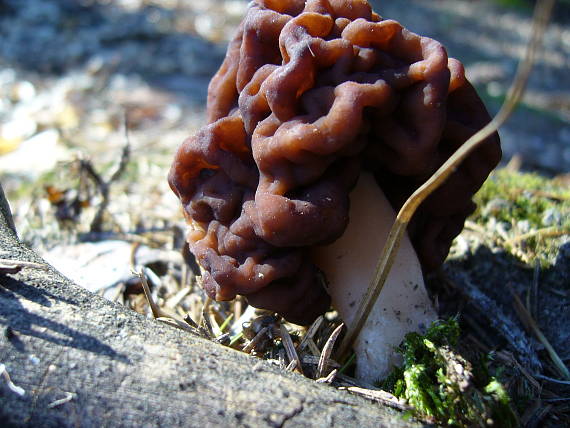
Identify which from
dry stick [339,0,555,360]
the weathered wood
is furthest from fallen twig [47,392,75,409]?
dry stick [339,0,555,360]

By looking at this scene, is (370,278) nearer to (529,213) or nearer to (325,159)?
(325,159)

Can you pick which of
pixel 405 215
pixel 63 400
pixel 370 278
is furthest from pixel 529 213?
pixel 63 400

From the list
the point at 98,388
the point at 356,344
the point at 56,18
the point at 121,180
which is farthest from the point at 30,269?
the point at 56,18

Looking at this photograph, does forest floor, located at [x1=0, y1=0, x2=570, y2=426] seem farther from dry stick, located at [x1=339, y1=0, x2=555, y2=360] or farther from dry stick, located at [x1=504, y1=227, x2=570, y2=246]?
dry stick, located at [x1=339, y1=0, x2=555, y2=360]

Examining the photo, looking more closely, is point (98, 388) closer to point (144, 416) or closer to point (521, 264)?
point (144, 416)

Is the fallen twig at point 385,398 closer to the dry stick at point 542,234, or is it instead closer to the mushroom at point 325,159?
the mushroom at point 325,159

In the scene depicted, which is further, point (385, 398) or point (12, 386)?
point (385, 398)

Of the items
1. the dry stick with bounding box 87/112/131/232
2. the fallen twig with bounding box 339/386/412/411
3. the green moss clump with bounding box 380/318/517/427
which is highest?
the green moss clump with bounding box 380/318/517/427

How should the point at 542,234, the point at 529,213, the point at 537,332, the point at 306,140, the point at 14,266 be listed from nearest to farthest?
the point at 14,266, the point at 306,140, the point at 537,332, the point at 542,234, the point at 529,213
